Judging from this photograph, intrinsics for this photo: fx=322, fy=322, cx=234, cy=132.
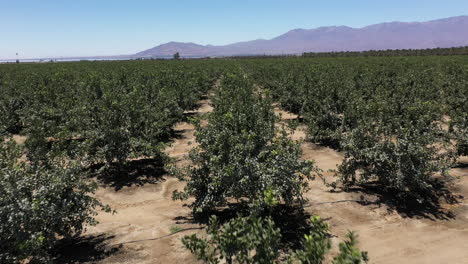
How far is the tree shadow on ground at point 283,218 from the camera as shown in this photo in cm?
710

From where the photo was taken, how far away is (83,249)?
6668mm

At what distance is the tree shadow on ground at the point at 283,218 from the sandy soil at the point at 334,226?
11.1 inches

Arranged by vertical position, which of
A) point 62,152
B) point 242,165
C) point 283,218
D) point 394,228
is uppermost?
point 62,152

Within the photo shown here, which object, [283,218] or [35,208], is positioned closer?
[35,208]

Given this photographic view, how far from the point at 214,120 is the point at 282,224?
2971 mm

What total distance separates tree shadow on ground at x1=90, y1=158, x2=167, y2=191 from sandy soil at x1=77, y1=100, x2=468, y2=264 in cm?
35

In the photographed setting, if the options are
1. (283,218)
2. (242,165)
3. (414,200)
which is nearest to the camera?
(242,165)

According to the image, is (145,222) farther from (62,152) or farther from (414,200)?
(414,200)

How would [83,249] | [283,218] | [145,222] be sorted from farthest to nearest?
[145,222] → [283,218] → [83,249]

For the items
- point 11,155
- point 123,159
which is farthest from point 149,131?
point 11,155

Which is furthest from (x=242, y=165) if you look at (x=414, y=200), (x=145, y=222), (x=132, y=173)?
(x=132, y=173)

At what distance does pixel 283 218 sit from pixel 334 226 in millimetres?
1187

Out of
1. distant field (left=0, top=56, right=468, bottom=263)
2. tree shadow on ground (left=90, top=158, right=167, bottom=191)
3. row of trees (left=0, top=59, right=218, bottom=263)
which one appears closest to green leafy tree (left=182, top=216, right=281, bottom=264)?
distant field (left=0, top=56, right=468, bottom=263)

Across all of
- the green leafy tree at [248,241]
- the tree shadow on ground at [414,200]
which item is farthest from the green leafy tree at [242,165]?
the tree shadow on ground at [414,200]
